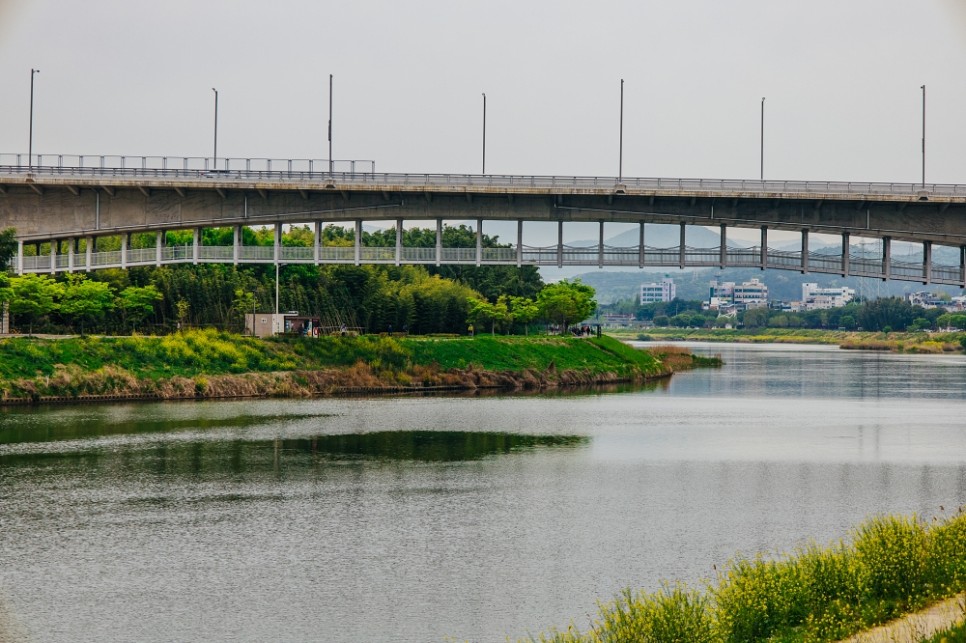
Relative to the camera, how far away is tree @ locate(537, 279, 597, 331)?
5118 inches

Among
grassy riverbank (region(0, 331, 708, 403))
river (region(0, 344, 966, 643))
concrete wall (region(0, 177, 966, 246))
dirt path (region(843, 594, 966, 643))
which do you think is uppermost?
concrete wall (region(0, 177, 966, 246))

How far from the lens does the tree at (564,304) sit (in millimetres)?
130000

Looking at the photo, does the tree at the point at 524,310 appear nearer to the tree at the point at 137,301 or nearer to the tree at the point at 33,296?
the tree at the point at 137,301

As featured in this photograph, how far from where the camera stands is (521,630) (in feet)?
84.0

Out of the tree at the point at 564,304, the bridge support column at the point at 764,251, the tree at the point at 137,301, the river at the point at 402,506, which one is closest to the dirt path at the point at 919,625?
the river at the point at 402,506

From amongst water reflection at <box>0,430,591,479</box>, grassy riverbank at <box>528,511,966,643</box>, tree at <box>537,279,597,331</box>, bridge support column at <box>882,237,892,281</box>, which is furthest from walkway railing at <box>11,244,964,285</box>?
tree at <box>537,279,597,331</box>

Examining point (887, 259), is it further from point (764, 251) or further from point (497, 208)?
point (497, 208)

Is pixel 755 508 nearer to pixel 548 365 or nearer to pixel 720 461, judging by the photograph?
pixel 720 461

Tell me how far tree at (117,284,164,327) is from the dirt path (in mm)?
78874

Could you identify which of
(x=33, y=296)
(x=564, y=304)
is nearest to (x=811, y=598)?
(x=33, y=296)

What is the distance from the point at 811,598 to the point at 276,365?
64246 millimetres

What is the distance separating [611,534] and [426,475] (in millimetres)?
12418

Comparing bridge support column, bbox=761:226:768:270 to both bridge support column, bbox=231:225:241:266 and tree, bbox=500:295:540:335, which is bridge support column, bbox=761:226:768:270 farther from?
tree, bbox=500:295:540:335

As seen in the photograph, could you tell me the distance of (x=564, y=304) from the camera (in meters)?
130
